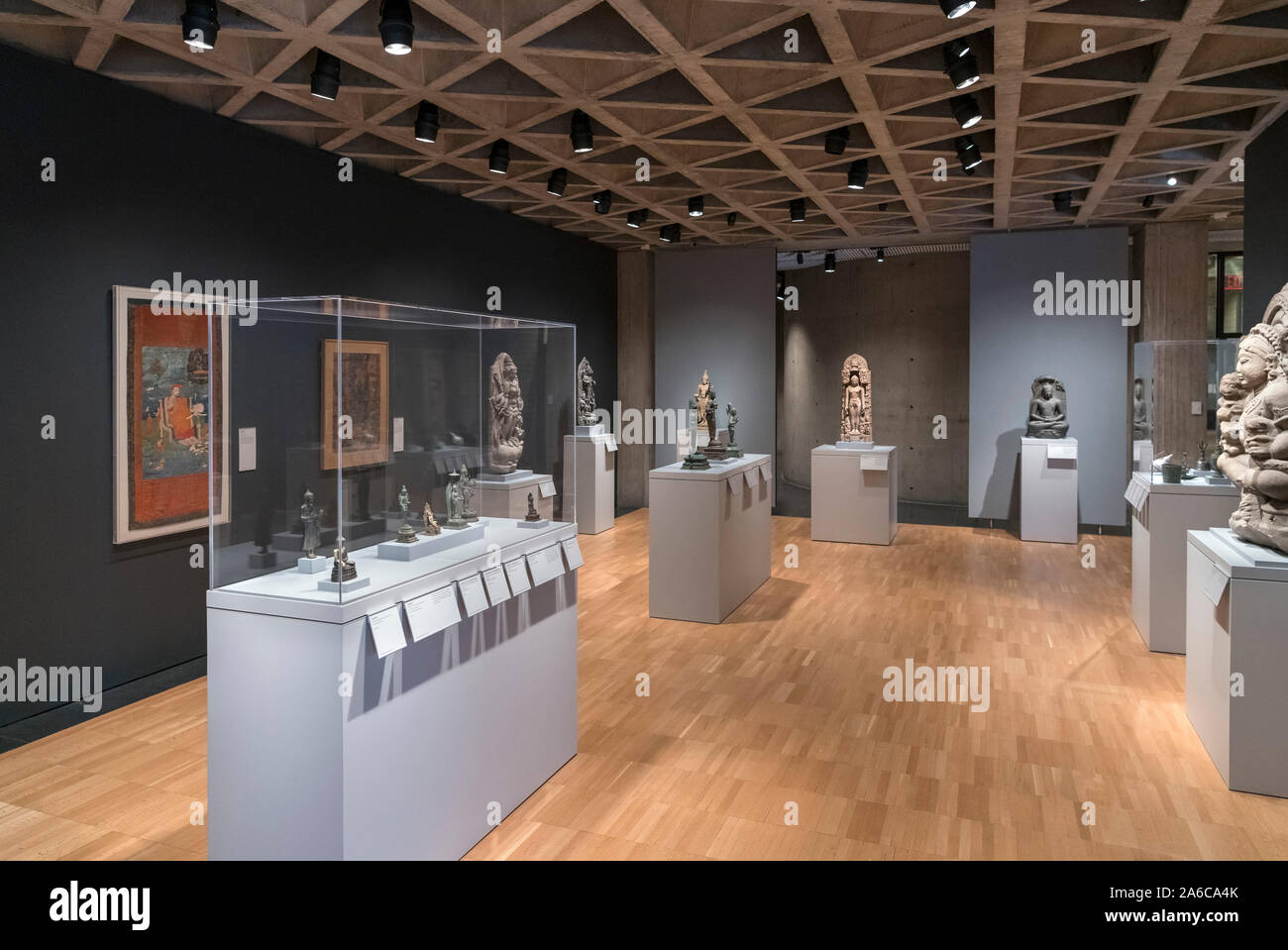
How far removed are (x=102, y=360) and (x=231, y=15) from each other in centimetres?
202

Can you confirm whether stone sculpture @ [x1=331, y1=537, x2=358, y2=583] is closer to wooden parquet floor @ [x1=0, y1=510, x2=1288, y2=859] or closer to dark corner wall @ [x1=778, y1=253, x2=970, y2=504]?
wooden parquet floor @ [x1=0, y1=510, x2=1288, y2=859]

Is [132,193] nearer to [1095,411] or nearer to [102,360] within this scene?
[102,360]

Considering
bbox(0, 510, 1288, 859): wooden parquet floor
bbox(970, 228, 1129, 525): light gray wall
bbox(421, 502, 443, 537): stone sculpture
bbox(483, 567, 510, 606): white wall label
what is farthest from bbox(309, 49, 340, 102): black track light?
bbox(970, 228, 1129, 525): light gray wall

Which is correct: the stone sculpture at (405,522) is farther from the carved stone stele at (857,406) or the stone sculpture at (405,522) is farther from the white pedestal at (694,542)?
the carved stone stele at (857,406)

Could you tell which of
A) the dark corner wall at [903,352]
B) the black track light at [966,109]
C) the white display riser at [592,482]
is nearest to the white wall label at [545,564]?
the black track light at [966,109]

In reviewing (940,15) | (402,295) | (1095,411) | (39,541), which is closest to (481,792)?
(39,541)

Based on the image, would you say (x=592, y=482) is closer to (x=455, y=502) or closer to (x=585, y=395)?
(x=585, y=395)

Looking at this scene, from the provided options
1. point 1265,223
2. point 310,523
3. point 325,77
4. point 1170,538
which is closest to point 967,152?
point 1265,223

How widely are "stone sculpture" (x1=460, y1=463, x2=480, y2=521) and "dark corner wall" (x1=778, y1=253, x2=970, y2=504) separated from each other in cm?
987

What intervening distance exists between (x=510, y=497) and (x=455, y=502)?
1.00 feet

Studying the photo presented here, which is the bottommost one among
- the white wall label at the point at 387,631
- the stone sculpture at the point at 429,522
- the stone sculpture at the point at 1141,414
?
the white wall label at the point at 387,631

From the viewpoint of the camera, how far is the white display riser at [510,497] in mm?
3400

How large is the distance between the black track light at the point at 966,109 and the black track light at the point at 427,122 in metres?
3.41

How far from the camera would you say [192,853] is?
3045 mm
